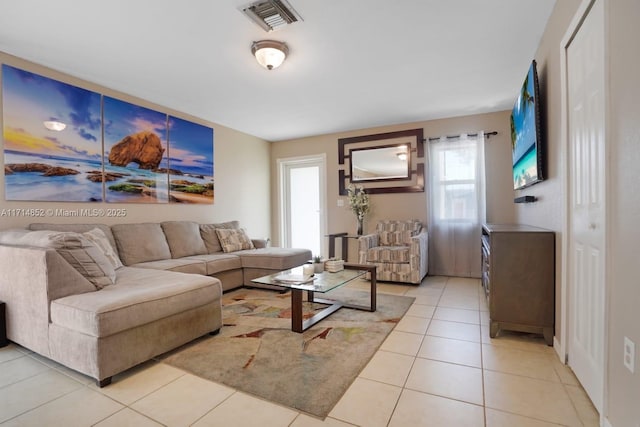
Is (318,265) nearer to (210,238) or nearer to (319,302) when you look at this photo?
(319,302)

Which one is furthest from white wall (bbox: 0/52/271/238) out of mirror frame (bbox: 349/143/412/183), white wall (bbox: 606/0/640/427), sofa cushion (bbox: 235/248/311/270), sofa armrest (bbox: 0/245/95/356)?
white wall (bbox: 606/0/640/427)

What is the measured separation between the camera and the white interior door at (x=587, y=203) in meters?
1.43

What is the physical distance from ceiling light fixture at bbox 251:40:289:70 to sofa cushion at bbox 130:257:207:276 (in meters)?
2.18

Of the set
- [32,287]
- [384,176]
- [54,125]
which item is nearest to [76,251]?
[32,287]

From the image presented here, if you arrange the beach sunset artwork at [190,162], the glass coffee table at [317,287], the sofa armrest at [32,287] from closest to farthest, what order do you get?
the sofa armrest at [32,287], the glass coffee table at [317,287], the beach sunset artwork at [190,162]

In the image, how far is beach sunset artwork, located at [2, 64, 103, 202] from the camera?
273cm

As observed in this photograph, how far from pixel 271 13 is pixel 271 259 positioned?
8.69 ft

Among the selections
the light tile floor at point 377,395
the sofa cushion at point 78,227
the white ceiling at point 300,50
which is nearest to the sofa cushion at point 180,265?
the sofa cushion at point 78,227

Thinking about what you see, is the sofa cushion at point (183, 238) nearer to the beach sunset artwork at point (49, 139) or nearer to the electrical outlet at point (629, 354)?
the beach sunset artwork at point (49, 139)

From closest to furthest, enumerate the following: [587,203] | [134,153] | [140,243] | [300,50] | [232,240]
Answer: [587,203] < [300,50] < [140,243] < [134,153] < [232,240]

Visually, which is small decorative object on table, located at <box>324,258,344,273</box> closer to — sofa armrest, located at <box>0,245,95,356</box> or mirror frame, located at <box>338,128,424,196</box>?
sofa armrest, located at <box>0,245,95,356</box>

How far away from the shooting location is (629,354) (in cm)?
115

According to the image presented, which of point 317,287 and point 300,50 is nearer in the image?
point 317,287

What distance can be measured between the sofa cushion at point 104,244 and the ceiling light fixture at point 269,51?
220 centimetres
